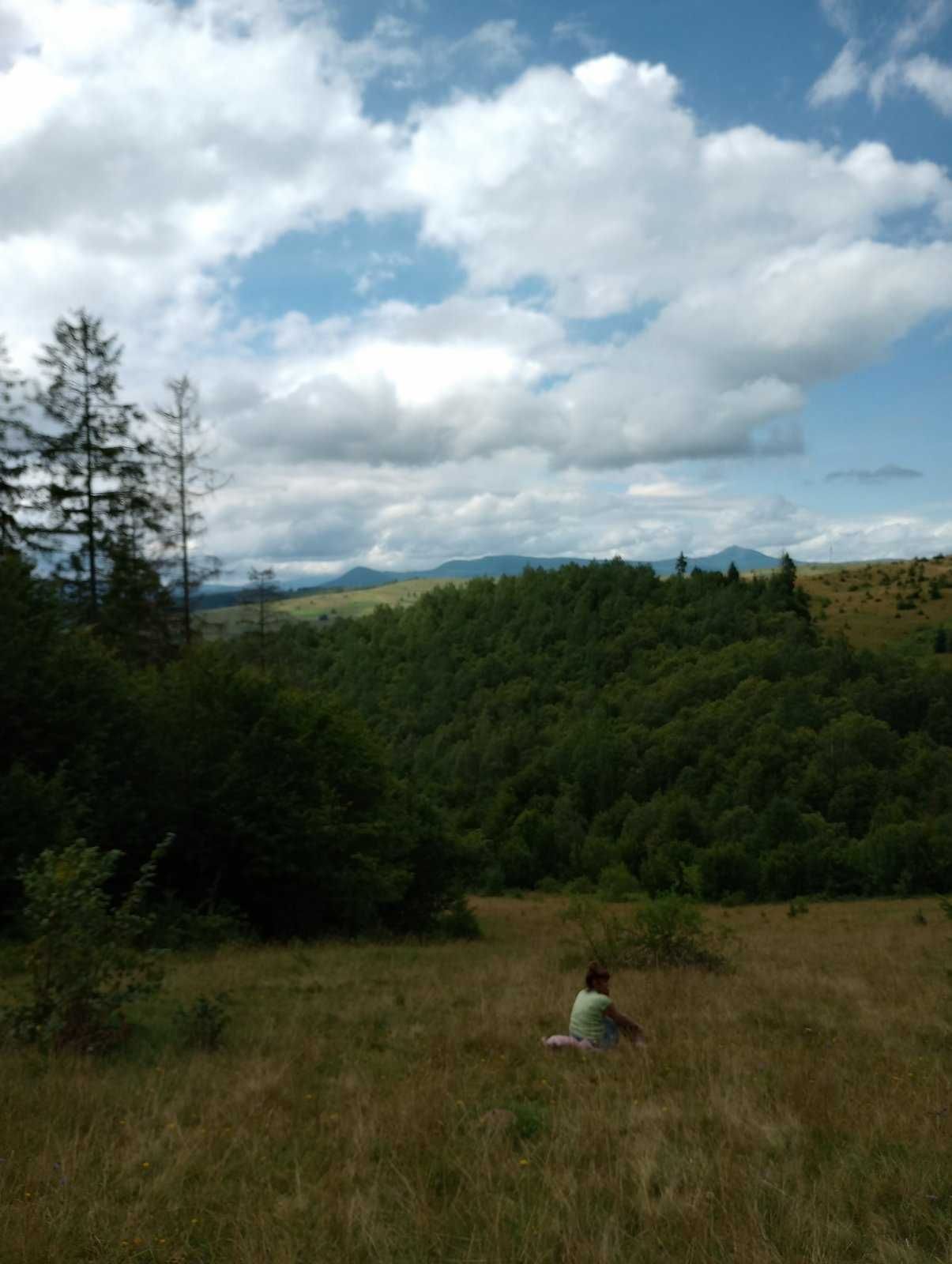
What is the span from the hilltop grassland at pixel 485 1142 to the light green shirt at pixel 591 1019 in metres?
0.39

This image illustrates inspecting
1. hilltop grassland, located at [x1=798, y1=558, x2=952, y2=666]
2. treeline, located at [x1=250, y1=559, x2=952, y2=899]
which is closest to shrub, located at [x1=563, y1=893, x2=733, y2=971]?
treeline, located at [x1=250, y1=559, x2=952, y2=899]

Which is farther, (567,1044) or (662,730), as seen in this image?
(662,730)

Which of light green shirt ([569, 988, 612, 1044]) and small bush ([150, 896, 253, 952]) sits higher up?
light green shirt ([569, 988, 612, 1044])

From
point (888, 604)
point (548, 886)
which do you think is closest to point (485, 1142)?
point (548, 886)

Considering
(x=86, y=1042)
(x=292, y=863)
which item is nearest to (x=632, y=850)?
(x=292, y=863)

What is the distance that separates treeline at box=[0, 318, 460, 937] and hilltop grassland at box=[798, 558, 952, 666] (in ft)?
308

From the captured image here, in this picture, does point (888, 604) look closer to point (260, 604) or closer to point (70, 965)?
point (260, 604)

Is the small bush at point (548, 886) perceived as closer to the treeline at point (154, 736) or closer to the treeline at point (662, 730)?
the treeline at point (662, 730)

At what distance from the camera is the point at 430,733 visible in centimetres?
11175

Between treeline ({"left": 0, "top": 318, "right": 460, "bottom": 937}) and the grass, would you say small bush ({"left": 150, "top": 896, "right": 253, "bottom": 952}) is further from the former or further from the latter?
the grass

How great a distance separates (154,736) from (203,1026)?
12.1m

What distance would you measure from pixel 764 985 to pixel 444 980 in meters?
4.25

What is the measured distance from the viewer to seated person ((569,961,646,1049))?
7.81 metres

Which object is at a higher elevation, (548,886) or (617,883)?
(617,883)
